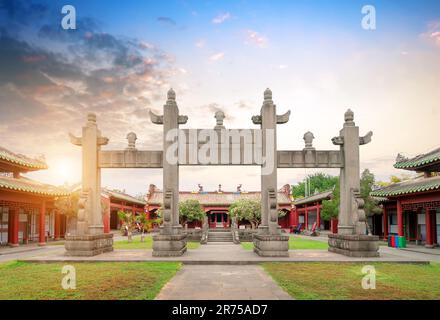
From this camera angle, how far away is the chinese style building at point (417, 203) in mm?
21766

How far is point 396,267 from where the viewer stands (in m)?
12.7

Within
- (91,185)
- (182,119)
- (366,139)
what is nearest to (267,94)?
(182,119)

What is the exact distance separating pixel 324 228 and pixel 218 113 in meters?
32.1

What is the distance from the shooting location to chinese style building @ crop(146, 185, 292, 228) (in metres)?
48.7

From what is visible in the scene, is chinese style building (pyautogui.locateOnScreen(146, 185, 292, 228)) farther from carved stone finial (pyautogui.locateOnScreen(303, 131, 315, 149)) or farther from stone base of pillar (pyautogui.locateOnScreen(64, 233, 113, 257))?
stone base of pillar (pyautogui.locateOnScreen(64, 233, 113, 257))

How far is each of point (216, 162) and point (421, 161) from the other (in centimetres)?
1314

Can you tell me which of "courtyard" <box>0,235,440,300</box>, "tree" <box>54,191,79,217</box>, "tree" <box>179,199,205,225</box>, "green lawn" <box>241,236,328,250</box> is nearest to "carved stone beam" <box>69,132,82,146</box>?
"courtyard" <box>0,235,440,300</box>

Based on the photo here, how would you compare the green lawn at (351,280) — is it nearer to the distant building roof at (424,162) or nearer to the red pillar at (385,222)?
the distant building roof at (424,162)

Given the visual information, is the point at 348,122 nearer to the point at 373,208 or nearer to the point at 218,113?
the point at 218,113

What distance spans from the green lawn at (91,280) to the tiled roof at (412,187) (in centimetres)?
1445

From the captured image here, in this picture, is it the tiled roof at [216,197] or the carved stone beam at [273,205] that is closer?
the carved stone beam at [273,205]

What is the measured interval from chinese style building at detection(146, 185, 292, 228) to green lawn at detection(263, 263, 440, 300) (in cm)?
3552

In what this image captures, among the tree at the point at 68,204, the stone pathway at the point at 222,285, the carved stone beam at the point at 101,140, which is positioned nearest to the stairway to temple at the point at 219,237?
the tree at the point at 68,204

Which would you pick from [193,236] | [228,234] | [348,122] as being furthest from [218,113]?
[228,234]
